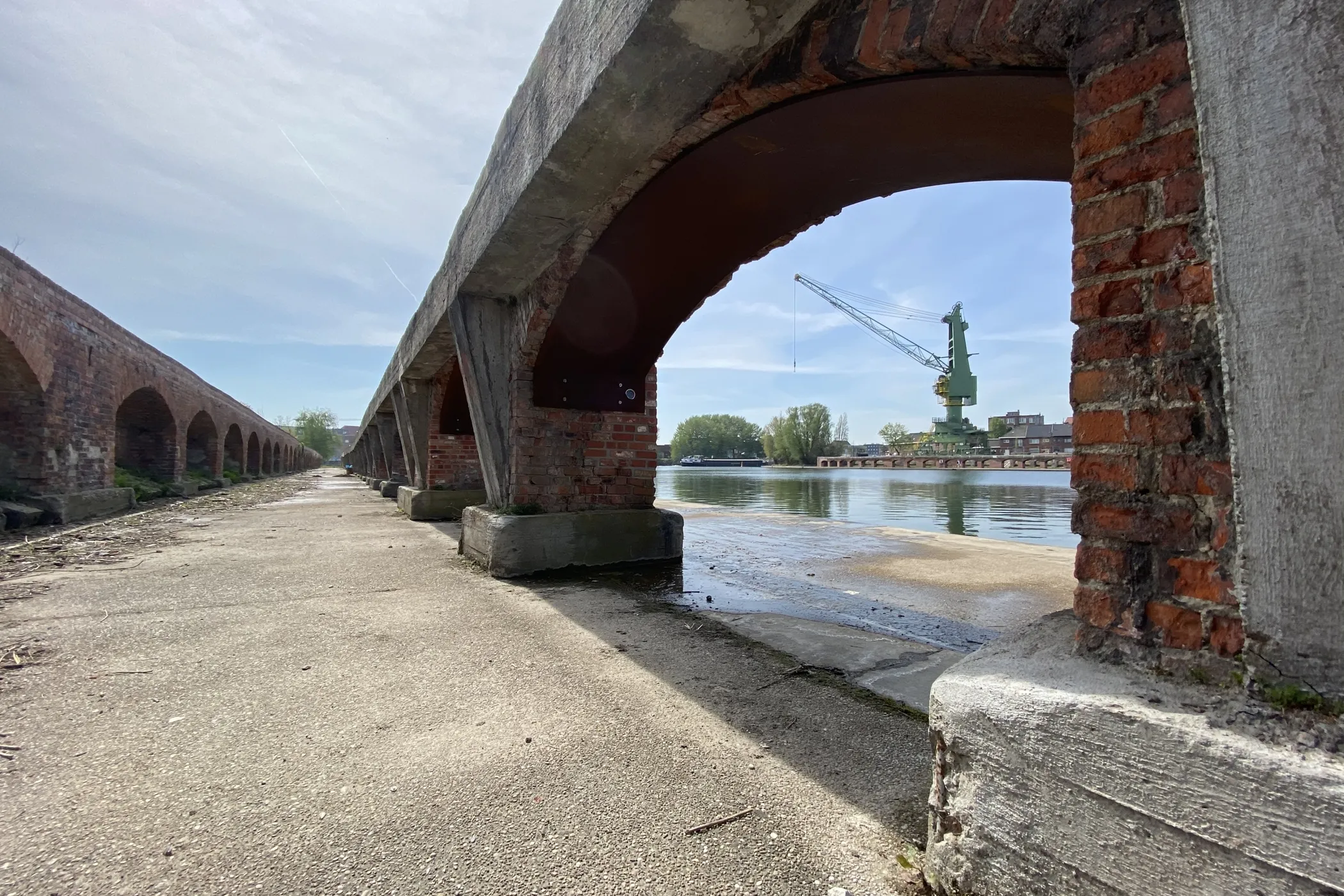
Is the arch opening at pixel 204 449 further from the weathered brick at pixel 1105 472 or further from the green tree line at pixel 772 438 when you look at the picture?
the green tree line at pixel 772 438

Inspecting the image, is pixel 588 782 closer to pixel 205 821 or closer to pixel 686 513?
pixel 205 821

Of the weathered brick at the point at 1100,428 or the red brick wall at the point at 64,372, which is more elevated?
the red brick wall at the point at 64,372

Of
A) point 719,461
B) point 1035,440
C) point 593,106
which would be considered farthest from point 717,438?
point 593,106

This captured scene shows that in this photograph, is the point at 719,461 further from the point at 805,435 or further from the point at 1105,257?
the point at 1105,257

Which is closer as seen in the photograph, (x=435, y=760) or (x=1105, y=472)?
(x=1105, y=472)

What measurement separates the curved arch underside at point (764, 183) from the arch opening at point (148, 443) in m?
14.9

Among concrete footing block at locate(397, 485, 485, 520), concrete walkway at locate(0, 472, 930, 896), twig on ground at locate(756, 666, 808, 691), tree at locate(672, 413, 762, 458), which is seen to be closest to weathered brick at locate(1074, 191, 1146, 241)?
concrete walkway at locate(0, 472, 930, 896)

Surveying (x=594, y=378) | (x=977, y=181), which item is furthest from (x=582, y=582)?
(x=977, y=181)

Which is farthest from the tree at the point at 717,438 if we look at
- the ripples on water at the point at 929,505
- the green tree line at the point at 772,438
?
the ripples on water at the point at 929,505

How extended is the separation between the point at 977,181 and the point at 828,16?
1330 millimetres

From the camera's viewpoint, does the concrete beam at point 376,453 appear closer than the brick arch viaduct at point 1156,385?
No

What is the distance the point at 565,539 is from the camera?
483 cm

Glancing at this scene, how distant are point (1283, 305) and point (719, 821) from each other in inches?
61.5

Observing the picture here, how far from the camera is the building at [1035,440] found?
80.1 metres
